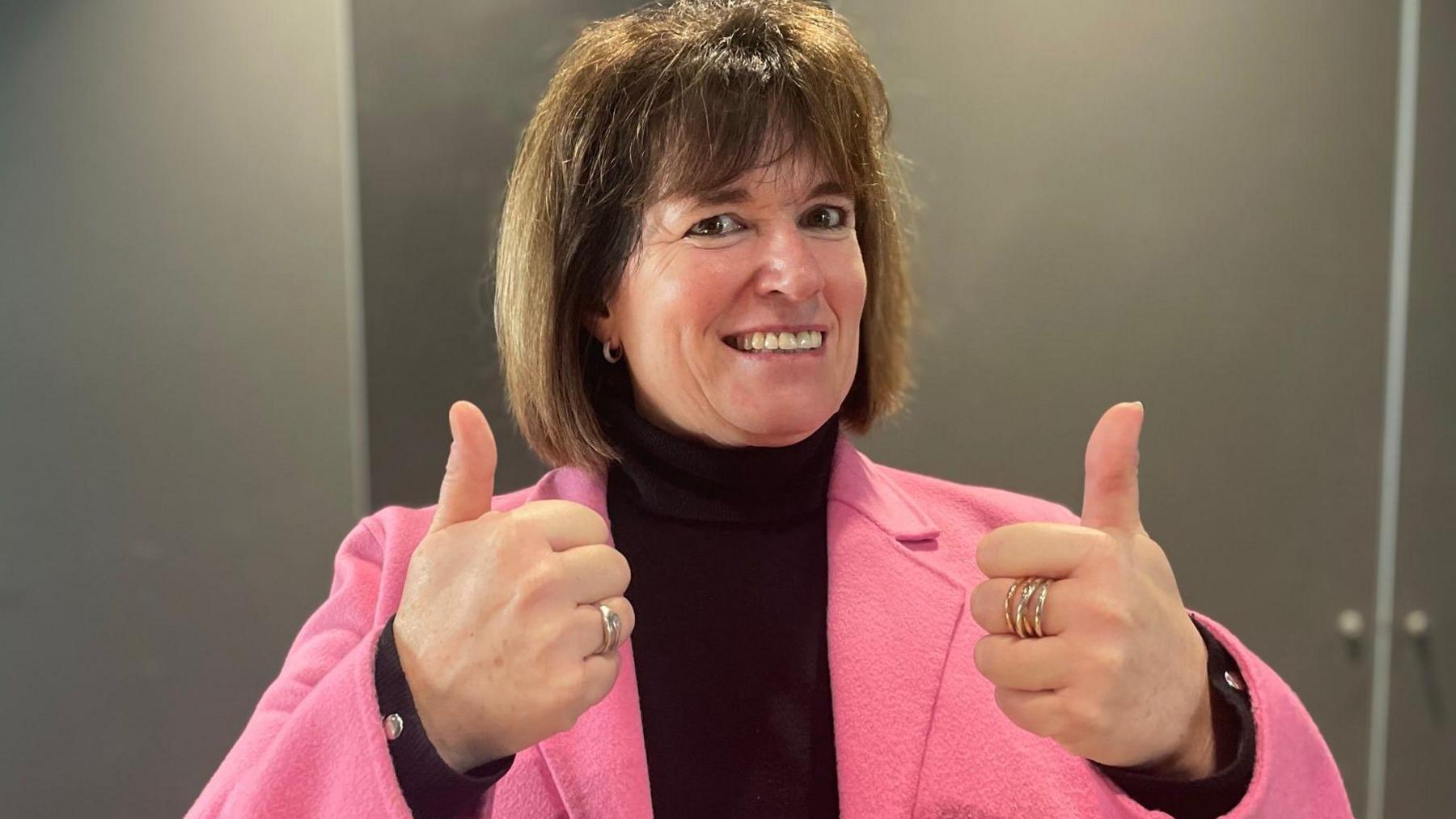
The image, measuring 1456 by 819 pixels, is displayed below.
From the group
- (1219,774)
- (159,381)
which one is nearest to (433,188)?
(159,381)

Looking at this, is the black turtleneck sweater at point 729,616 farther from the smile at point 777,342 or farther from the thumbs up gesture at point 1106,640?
the thumbs up gesture at point 1106,640

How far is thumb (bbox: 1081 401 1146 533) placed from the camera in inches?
26.6

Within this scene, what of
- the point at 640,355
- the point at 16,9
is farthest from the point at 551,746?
the point at 16,9

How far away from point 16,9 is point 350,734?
3.62 feet

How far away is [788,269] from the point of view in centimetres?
89

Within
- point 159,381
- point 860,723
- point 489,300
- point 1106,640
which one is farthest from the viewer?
point 489,300

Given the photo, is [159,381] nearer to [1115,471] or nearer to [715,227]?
[715,227]

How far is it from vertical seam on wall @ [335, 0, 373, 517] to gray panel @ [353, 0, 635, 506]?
0.01 m

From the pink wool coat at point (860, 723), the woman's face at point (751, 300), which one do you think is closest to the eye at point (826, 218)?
the woman's face at point (751, 300)

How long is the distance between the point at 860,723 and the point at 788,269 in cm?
39

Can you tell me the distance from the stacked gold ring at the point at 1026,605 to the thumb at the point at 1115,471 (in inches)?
2.5

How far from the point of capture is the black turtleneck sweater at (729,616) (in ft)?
2.82

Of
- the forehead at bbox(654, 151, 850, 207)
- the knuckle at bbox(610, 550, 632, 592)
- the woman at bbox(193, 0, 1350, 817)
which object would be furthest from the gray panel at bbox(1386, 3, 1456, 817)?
the knuckle at bbox(610, 550, 632, 592)

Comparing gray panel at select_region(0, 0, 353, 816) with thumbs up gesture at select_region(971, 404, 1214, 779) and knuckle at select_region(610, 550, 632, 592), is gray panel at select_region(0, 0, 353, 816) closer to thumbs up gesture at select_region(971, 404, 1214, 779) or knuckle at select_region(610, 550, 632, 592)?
knuckle at select_region(610, 550, 632, 592)
